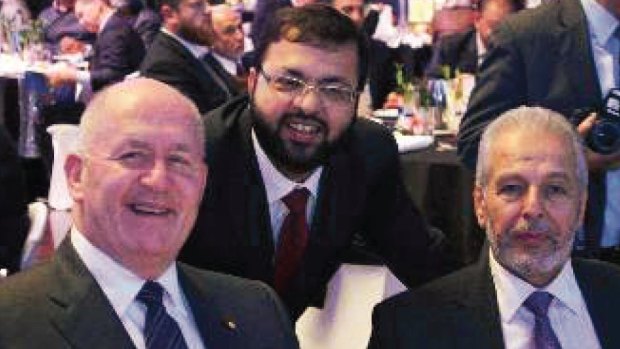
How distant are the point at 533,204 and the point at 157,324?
0.74 m

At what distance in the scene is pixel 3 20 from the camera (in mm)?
7715

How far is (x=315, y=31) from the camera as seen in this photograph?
7.52 ft

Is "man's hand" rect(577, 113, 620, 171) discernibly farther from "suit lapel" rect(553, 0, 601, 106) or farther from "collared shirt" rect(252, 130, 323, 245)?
"collared shirt" rect(252, 130, 323, 245)

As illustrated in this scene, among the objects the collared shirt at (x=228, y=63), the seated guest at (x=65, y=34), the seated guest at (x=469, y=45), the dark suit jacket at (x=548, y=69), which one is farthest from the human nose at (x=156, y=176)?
the seated guest at (x=65, y=34)

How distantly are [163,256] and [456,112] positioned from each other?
372 centimetres

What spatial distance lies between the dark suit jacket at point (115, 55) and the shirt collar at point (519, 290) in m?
4.69

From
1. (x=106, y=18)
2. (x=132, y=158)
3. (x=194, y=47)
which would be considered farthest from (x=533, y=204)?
(x=106, y=18)

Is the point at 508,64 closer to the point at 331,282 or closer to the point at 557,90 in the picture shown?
the point at 557,90

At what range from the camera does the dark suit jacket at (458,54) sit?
20.6 feet

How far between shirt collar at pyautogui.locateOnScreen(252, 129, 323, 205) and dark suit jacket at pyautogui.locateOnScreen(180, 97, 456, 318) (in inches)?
0.7

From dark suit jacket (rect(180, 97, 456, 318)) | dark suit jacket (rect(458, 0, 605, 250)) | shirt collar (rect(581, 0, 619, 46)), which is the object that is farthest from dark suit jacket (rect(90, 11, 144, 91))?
shirt collar (rect(581, 0, 619, 46))

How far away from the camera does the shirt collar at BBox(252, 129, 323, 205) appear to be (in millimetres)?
2424

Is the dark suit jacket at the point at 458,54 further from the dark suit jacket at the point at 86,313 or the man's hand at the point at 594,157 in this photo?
the dark suit jacket at the point at 86,313

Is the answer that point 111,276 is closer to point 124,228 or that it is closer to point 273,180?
point 124,228
